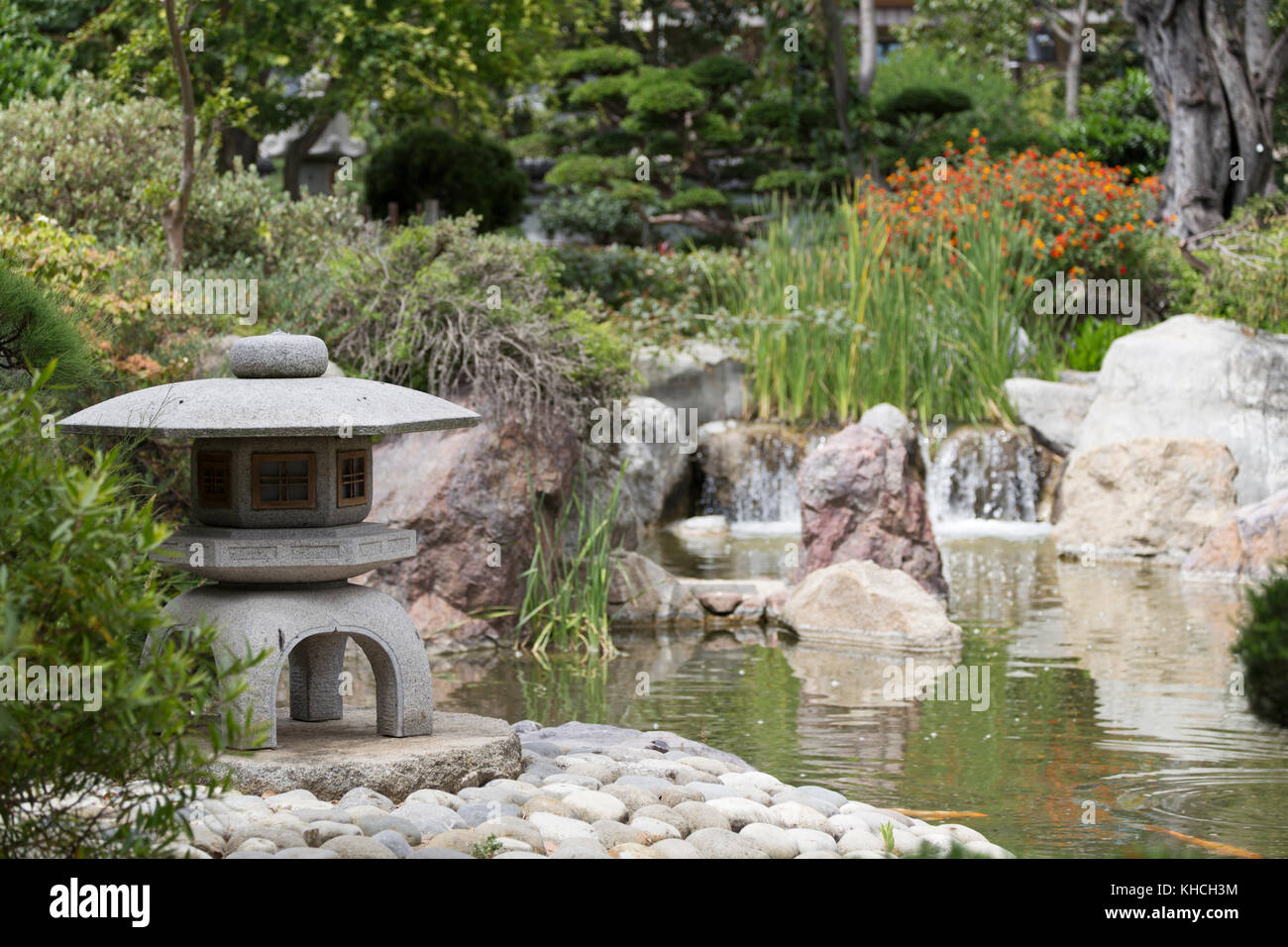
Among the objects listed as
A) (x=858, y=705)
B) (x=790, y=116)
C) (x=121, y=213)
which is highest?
(x=790, y=116)

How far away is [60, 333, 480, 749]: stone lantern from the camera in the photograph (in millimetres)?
5039

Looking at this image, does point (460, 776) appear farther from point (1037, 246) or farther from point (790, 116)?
point (790, 116)

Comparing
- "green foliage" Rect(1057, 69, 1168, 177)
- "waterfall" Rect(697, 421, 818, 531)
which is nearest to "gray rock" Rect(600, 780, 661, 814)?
"waterfall" Rect(697, 421, 818, 531)

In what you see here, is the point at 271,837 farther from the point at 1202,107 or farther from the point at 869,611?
the point at 1202,107

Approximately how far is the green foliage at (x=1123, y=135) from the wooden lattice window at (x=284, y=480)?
18782 mm

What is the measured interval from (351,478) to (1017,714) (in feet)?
11.5

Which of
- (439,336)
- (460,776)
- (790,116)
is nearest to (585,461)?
(439,336)

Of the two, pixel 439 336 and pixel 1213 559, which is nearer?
pixel 439 336

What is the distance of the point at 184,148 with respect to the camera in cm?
925

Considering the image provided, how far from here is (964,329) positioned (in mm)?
14570

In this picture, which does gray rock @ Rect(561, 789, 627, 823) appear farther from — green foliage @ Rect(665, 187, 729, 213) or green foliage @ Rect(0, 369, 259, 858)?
green foliage @ Rect(665, 187, 729, 213)
